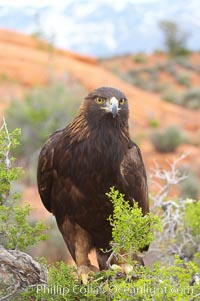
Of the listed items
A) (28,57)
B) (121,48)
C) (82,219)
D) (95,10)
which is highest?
(95,10)

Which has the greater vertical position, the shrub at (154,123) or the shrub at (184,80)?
the shrub at (184,80)

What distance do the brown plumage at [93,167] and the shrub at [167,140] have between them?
15.8 meters

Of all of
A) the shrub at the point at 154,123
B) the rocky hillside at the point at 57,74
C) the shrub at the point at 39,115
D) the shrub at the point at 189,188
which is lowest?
the shrub at the point at 189,188

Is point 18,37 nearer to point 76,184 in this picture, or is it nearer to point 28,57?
point 28,57

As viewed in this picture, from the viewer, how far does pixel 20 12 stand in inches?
3969

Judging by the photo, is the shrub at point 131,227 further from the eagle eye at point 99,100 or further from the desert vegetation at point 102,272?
the eagle eye at point 99,100

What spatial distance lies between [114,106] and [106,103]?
0.50 ft

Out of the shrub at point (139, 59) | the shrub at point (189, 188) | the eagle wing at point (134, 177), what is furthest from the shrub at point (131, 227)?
the shrub at point (139, 59)

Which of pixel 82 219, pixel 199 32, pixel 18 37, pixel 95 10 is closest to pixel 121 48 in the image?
pixel 199 32

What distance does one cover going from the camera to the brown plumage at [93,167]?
15.2 ft

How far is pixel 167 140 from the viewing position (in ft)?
68.0

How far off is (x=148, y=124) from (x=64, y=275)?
22.4 meters

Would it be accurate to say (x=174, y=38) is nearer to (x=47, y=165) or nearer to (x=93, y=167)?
(x=47, y=165)

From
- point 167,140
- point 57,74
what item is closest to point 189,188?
point 167,140
